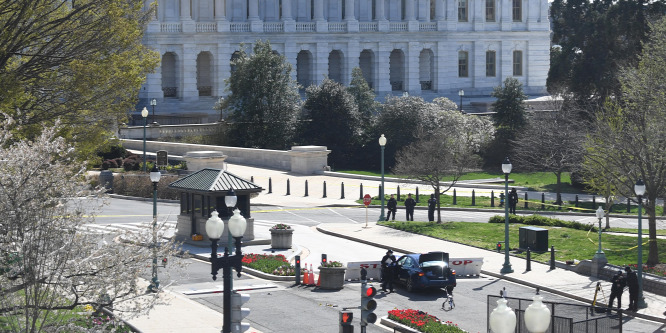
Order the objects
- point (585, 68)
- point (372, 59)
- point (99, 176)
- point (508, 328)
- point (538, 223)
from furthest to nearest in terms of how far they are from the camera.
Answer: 1. point (372, 59)
2. point (585, 68)
3. point (99, 176)
4. point (538, 223)
5. point (508, 328)

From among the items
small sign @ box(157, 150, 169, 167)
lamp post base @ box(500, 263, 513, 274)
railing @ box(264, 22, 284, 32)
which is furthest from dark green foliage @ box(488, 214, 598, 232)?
railing @ box(264, 22, 284, 32)

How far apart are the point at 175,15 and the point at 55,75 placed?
67248 mm

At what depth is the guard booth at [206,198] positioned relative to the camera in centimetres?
3794

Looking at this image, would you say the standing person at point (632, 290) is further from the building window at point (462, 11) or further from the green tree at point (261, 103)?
the building window at point (462, 11)

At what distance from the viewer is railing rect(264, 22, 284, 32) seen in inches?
3883

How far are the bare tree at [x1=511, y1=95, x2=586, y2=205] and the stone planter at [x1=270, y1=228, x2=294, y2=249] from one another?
2169 cm

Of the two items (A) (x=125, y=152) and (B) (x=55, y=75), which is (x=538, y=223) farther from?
(A) (x=125, y=152)

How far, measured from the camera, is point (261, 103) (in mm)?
74500

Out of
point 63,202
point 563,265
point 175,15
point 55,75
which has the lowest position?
point 563,265

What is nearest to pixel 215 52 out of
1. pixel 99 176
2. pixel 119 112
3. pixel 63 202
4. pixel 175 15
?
pixel 175 15

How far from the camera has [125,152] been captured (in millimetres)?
63688

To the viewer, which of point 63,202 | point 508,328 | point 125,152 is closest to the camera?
point 508,328

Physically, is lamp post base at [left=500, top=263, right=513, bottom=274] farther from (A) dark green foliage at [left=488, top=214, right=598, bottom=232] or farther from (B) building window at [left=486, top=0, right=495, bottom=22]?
(B) building window at [left=486, top=0, right=495, bottom=22]

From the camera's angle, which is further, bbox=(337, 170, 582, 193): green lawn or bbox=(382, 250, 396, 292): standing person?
bbox=(337, 170, 582, 193): green lawn
